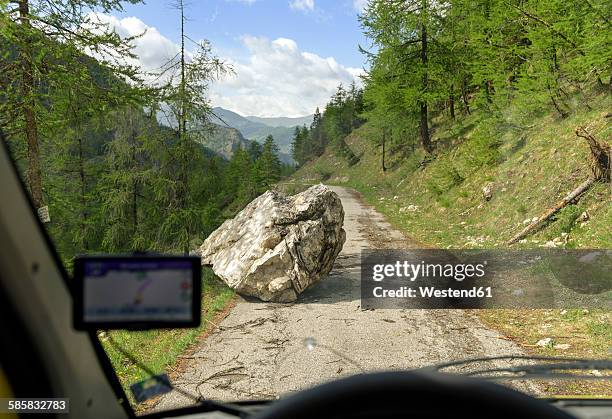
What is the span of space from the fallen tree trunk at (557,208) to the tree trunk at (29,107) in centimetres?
1208

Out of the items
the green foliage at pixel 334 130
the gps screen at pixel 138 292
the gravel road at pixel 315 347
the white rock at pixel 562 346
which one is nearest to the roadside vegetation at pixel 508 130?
the white rock at pixel 562 346

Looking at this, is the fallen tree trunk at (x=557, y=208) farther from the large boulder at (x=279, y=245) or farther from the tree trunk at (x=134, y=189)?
the tree trunk at (x=134, y=189)

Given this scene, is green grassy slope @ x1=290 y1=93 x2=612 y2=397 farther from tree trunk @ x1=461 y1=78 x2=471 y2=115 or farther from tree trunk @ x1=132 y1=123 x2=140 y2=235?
tree trunk @ x1=132 y1=123 x2=140 y2=235

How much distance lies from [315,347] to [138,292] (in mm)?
3756

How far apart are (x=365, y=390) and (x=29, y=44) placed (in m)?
10.6

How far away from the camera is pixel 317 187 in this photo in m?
11.3

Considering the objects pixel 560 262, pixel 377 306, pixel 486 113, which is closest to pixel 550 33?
pixel 486 113

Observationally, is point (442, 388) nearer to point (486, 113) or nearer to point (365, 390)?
point (365, 390)

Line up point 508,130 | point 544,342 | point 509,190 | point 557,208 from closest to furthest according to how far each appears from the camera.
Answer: point 544,342, point 557,208, point 509,190, point 508,130

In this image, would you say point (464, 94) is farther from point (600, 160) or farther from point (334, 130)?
point (334, 130)

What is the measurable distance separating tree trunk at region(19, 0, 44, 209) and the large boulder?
168 inches

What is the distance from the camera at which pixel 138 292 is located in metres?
→ 1.31

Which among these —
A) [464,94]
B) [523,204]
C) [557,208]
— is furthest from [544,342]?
[464,94]

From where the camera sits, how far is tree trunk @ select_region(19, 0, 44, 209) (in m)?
8.85
